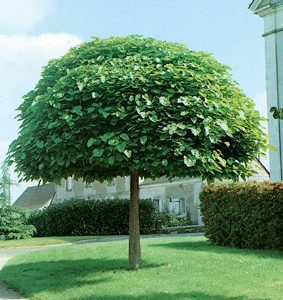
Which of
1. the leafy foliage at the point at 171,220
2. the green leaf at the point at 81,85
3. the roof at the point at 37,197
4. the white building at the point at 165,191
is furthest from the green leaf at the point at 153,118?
the roof at the point at 37,197

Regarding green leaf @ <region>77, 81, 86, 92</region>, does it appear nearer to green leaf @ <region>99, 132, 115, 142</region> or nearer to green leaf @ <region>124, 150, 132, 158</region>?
green leaf @ <region>99, 132, 115, 142</region>

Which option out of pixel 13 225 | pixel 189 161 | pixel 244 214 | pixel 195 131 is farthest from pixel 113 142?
A: pixel 13 225

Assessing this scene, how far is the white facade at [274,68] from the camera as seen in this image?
70.4 feet

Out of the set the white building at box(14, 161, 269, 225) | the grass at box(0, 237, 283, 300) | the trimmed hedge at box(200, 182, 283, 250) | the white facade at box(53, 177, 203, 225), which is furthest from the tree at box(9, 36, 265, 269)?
the white facade at box(53, 177, 203, 225)

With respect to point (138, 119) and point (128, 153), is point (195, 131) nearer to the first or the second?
point (138, 119)

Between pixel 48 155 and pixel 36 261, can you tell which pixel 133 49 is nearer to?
pixel 48 155

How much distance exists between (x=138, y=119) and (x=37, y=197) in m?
55.0

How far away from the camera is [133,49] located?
1138cm

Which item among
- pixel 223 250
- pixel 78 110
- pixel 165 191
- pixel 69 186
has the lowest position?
pixel 223 250

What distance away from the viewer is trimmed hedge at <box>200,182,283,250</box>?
1548 cm

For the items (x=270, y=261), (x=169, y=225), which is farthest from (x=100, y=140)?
(x=169, y=225)

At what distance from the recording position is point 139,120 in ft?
32.4

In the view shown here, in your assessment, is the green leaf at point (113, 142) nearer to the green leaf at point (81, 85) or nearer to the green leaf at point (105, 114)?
the green leaf at point (105, 114)

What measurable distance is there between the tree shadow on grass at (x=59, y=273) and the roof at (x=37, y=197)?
4680 centimetres
